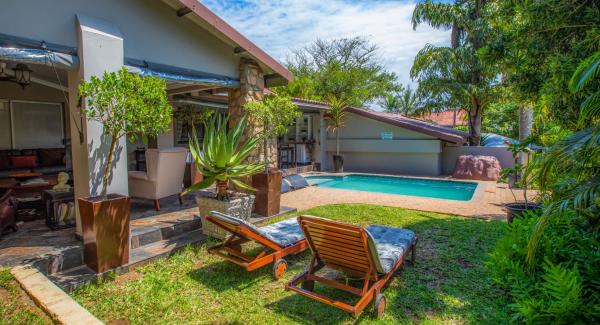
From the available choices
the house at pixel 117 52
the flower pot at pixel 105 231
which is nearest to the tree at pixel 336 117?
the house at pixel 117 52

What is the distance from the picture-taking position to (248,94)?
8.20 meters

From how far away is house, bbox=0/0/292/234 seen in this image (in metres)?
4.67

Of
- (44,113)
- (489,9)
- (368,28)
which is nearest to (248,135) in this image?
(44,113)

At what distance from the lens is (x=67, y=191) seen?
20.4 feet

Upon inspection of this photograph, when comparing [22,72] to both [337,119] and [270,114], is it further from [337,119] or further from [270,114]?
[337,119]

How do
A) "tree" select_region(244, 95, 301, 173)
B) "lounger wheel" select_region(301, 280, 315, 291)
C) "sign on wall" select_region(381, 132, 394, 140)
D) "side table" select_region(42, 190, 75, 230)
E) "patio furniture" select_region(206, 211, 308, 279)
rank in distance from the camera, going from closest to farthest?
"lounger wheel" select_region(301, 280, 315, 291), "patio furniture" select_region(206, 211, 308, 279), "side table" select_region(42, 190, 75, 230), "tree" select_region(244, 95, 301, 173), "sign on wall" select_region(381, 132, 394, 140)

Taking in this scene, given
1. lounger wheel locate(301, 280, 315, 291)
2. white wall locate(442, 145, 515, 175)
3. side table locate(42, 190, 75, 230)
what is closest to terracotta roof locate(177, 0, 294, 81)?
side table locate(42, 190, 75, 230)

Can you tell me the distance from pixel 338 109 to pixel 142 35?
12266 millimetres

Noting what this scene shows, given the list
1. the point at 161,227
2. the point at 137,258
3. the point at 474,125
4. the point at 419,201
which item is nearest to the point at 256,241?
the point at 137,258

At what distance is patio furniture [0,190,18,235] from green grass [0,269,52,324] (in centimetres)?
153

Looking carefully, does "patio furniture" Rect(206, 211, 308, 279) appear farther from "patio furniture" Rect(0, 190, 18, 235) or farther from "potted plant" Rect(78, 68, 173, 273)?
"patio furniture" Rect(0, 190, 18, 235)

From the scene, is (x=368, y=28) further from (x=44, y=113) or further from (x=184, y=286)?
(x=184, y=286)

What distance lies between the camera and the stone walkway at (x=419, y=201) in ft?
29.8

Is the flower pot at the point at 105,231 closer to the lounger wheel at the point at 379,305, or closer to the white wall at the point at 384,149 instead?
the lounger wheel at the point at 379,305
